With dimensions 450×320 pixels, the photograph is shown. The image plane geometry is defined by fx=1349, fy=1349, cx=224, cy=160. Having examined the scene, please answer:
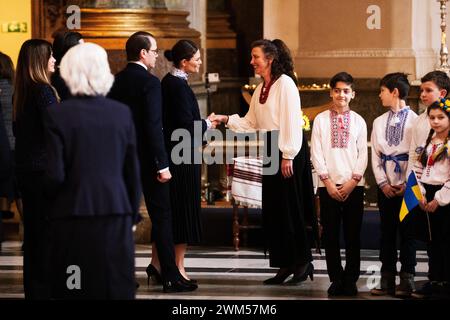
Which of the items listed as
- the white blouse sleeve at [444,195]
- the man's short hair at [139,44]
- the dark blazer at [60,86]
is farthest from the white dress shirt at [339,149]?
the dark blazer at [60,86]

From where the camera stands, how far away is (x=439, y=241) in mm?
8742

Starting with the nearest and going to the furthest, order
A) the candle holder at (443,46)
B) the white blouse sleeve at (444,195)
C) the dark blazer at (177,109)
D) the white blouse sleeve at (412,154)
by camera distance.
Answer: the white blouse sleeve at (444,195), the white blouse sleeve at (412,154), the dark blazer at (177,109), the candle holder at (443,46)

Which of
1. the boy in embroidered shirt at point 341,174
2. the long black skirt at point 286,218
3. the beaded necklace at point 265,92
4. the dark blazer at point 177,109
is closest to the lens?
the boy in embroidered shirt at point 341,174

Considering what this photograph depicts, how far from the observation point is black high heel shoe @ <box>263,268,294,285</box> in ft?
31.5

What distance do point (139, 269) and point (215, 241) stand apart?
1.58 m

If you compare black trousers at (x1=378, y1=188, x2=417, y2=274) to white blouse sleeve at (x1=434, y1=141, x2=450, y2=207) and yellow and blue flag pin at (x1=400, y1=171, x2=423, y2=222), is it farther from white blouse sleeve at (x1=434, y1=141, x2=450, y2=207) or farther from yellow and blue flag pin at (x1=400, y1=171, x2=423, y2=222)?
white blouse sleeve at (x1=434, y1=141, x2=450, y2=207)

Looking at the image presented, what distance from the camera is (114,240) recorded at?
6434 mm

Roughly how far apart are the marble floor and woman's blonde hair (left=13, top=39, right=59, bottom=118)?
5.03 ft

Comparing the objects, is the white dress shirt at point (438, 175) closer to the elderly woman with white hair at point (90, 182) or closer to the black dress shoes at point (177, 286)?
the black dress shoes at point (177, 286)

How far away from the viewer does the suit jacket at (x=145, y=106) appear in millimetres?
8734

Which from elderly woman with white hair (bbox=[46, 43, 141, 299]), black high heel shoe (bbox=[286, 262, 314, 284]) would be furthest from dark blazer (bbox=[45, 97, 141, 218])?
black high heel shoe (bbox=[286, 262, 314, 284])

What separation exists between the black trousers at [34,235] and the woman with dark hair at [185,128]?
148 cm
